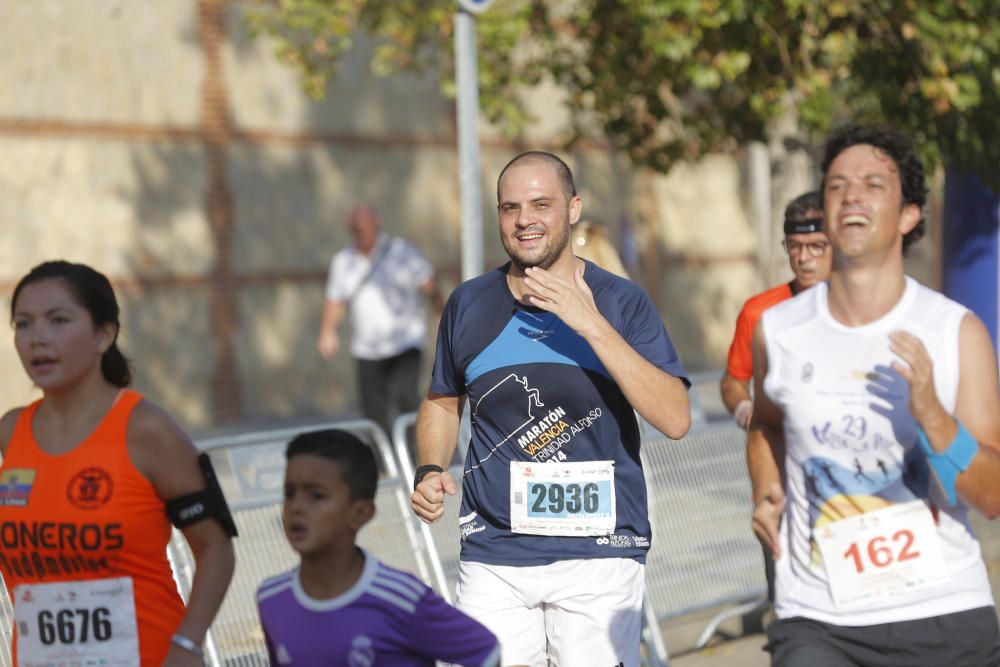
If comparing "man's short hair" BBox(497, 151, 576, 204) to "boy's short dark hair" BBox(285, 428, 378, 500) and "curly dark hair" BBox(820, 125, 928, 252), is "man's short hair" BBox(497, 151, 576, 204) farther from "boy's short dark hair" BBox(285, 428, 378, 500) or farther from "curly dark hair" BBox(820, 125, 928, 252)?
"boy's short dark hair" BBox(285, 428, 378, 500)

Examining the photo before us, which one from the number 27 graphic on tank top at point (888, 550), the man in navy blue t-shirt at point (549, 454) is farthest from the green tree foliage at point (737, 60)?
the number 27 graphic on tank top at point (888, 550)

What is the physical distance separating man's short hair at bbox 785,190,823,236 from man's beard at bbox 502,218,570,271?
1.88 metres

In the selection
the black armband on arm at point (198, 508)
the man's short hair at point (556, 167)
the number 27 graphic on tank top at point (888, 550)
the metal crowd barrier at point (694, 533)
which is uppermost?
the man's short hair at point (556, 167)

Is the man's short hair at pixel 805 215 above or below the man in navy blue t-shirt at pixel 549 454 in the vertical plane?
above

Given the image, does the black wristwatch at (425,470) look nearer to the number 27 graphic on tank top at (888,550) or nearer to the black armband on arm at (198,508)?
the black armband on arm at (198,508)

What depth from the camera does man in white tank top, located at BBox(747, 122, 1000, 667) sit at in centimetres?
369

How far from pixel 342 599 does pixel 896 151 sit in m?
1.66

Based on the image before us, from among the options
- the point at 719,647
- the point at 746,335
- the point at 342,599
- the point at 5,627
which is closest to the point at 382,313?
the point at 719,647

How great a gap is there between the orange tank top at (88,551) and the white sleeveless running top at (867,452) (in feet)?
4.99

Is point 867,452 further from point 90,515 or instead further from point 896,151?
point 90,515

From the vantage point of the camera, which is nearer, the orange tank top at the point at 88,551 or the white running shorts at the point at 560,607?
the orange tank top at the point at 88,551

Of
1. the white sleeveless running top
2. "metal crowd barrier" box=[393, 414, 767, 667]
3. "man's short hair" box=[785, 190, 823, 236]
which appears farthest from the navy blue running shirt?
"metal crowd barrier" box=[393, 414, 767, 667]

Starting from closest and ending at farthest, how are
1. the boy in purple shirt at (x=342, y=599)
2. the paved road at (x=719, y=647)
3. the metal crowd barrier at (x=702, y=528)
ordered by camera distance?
the boy in purple shirt at (x=342, y=599), the paved road at (x=719, y=647), the metal crowd barrier at (x=702, y=528)

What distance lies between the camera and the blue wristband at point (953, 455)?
11.4ft
